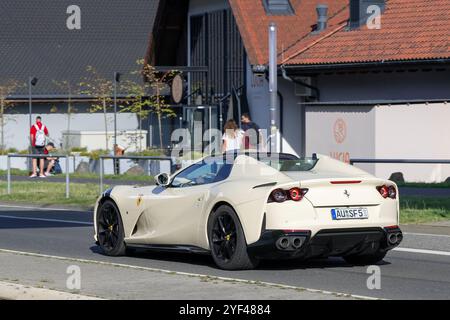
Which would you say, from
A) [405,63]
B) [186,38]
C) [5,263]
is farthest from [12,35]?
[5,263]

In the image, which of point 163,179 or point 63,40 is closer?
point 163,179

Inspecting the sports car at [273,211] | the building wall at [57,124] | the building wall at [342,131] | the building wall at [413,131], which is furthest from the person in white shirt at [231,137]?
the building wall at [57,124]

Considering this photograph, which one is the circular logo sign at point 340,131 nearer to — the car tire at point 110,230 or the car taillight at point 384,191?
the car tire at point 110,230

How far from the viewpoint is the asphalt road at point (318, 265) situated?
1132cm

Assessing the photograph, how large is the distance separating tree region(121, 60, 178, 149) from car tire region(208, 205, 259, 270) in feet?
98.4

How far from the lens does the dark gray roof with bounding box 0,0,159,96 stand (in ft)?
167

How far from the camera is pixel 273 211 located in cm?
1208

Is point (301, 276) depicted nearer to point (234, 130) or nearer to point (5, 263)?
point (5, 263)

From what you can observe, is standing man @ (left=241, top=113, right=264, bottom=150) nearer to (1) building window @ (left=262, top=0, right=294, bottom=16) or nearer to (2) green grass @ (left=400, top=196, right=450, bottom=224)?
(2) green grass @ (left=400, top=196, right=450, bottom=224)

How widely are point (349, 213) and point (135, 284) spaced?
2561mm

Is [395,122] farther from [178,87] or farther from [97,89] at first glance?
[97,89]

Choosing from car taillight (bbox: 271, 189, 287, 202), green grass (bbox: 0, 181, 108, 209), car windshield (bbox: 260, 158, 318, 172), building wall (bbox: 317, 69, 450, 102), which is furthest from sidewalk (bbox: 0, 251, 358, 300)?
building wall (bbox: 317, 69, 450, 102)

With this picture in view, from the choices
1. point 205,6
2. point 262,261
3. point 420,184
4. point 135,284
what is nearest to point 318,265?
point 262,261

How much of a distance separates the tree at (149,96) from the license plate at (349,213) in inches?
1201
